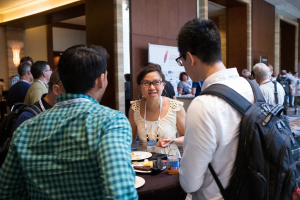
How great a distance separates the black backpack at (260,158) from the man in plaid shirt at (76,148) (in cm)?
50

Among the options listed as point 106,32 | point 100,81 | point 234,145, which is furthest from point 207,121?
point 106,32

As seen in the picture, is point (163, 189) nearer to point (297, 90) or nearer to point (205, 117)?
point (205, 117)

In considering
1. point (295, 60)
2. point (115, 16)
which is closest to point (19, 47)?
point (115, 16)

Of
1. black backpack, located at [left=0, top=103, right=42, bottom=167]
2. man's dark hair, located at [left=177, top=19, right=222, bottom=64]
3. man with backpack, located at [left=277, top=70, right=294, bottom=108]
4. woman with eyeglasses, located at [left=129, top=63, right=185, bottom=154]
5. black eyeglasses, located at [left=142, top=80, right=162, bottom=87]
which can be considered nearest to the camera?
man's dark hair, located at [left=177, top=19, right=222, bottom=64]

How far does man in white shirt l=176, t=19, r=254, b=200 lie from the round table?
354mm

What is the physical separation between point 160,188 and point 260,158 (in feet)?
2.34

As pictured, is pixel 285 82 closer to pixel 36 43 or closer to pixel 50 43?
pixel 50 43

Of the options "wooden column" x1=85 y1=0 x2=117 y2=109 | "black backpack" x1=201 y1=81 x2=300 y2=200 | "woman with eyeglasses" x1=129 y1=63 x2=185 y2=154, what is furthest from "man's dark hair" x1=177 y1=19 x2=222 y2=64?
"wooden column" x1=85 y1=0 x2=117 y2=109

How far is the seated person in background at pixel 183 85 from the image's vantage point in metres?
7.24

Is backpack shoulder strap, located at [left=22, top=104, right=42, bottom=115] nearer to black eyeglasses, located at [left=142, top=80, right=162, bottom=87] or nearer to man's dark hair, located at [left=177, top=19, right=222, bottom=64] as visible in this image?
black eyeglasses, located at [left=142, top=80, right=162, bottom=87]

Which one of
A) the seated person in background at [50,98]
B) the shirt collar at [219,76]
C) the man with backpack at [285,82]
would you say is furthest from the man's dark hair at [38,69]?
the man with backpack at [285,82]

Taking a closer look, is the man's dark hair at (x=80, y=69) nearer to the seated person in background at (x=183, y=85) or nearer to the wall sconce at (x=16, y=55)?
the seated person in background at (x=183, y=85)

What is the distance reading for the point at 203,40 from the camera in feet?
4.24

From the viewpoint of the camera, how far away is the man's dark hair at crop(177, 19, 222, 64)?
129cm
